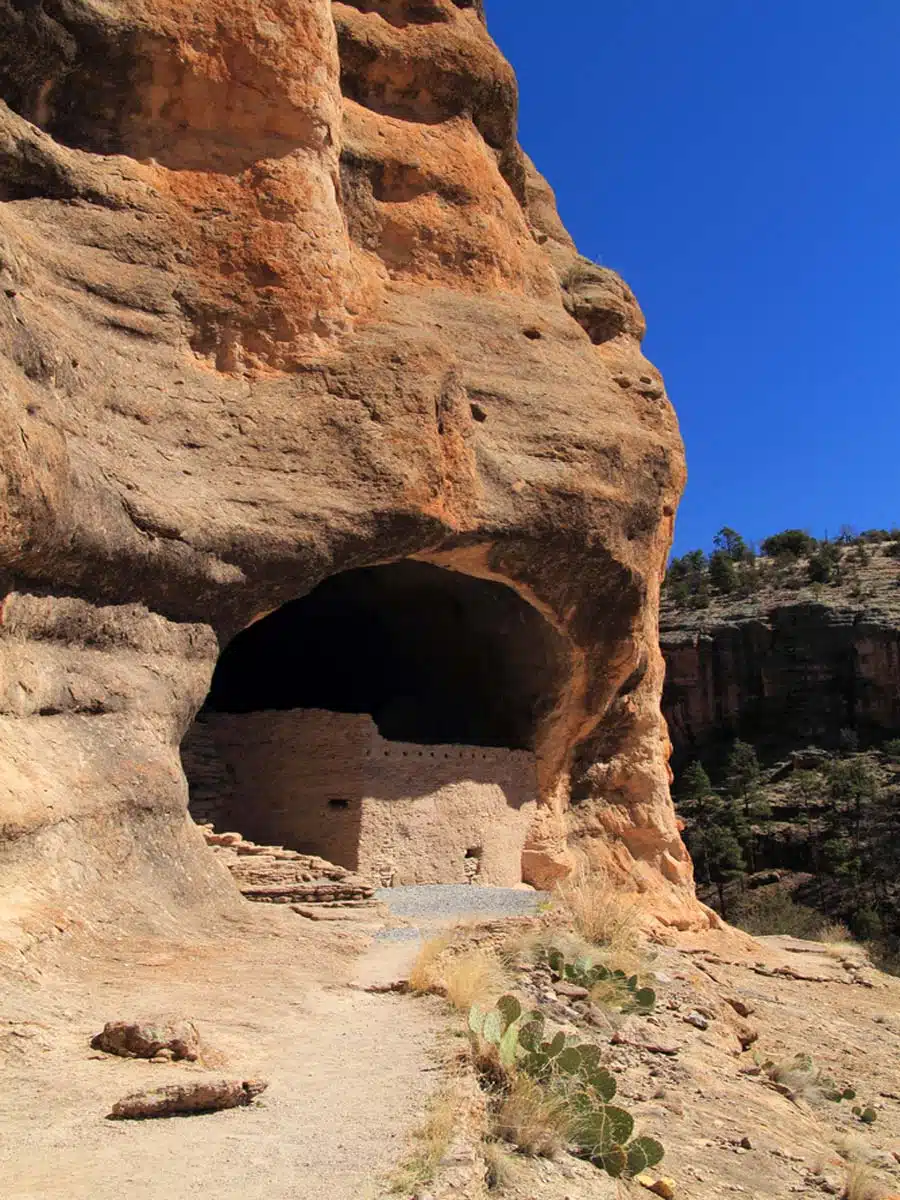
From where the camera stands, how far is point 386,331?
13148 mm

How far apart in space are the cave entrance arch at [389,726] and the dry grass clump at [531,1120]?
839 cm

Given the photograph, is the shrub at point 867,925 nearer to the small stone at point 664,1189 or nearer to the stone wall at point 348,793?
the stone wall at point 348,793

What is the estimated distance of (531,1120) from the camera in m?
5.05

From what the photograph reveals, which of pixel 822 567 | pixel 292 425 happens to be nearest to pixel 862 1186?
pixel 292 425

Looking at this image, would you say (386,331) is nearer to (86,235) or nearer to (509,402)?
(509,402)

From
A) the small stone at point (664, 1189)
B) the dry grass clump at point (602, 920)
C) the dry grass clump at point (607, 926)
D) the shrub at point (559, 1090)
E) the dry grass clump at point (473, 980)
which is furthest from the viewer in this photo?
the dry grass clump at point (602, 920)

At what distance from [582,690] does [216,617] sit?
6.25 meters

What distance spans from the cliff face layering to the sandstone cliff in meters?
31.4

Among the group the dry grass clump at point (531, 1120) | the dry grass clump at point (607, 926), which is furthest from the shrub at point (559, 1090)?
the dry grass clump at point (607, 926)

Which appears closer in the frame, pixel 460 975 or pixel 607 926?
pixel 460 975

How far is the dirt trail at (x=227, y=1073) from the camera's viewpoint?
4.01m

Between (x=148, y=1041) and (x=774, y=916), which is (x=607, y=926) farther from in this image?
(x=774, y=916)

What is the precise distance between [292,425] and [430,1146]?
8.64 m

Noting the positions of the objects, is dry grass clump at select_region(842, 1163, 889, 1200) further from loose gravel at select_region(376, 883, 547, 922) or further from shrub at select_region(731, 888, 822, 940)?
shrub at select_region(731, 888, 822, 940)
